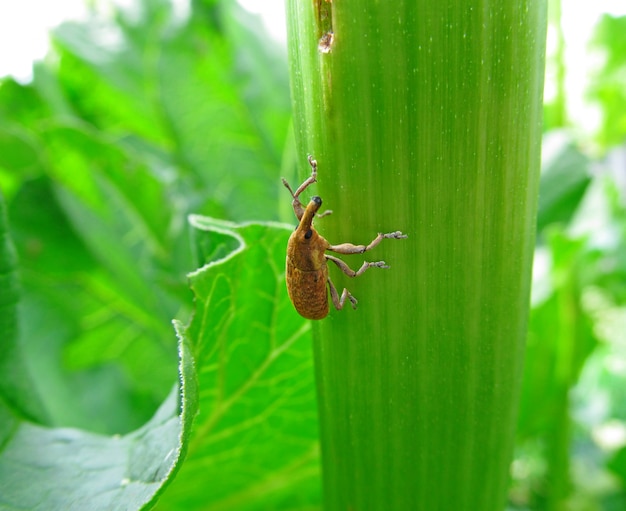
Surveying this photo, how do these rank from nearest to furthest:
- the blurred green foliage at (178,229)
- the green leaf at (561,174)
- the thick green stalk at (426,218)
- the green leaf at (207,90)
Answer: the thick green stalk at (426,218)
the blurred green foliage at (178,229)
the green leaf at (561,174)
the green leaf at (207,90)

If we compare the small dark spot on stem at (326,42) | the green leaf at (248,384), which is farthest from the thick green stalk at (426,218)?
the green leaf at (248,384)

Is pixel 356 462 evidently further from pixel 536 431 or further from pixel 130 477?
pixel 536 431

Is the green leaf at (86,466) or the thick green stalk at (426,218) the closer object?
the thick green stalk at (426,218)

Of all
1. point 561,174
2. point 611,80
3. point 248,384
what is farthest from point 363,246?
point 611,80

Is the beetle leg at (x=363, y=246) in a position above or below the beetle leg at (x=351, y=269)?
above

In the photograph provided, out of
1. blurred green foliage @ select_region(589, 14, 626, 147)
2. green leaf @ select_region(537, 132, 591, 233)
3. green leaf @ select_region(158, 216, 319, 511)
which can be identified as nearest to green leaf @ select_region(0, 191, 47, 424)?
green leaf @ select_region(158, 216, 319, 511)

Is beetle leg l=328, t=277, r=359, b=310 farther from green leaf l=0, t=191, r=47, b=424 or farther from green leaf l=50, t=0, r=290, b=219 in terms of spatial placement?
green leaf l=50, t=0, r=290, b=219

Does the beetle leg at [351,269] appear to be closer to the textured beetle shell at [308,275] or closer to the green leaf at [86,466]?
the textured beetle shell at [308,275]

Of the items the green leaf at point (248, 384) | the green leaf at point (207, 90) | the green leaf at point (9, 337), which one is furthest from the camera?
the green leaf at point (207, 90)

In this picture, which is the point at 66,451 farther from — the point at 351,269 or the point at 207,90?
the point at 207,90
